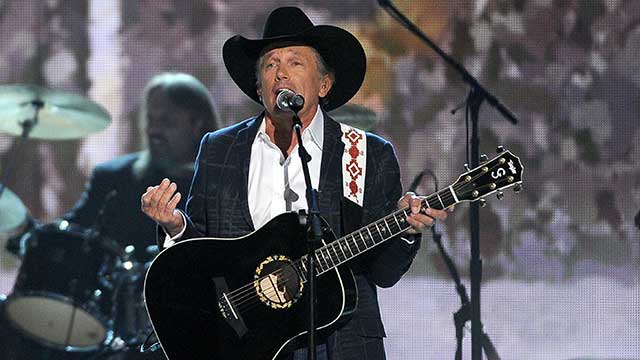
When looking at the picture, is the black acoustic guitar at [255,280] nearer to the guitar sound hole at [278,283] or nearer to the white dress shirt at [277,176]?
the guitar sound hole at [278,283]

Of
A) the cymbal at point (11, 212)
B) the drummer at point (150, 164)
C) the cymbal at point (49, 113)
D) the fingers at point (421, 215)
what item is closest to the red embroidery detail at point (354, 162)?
the fingers at point (421, 215)

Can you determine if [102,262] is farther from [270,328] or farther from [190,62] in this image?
[270,328]

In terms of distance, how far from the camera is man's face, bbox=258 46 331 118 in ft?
10.4

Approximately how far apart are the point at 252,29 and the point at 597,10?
1.94 m

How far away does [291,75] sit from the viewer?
3.19 meters

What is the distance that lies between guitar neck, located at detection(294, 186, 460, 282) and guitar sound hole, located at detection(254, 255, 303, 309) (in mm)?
35

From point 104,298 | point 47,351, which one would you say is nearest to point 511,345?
point 104,298

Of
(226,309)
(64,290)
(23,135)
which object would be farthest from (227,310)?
(23,135)

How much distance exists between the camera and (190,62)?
5.06 metres

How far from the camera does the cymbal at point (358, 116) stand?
4.90m

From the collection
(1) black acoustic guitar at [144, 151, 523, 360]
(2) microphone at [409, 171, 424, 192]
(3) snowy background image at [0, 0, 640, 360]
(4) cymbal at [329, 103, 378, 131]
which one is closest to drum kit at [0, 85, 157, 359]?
(3) snowy background image at [0, 0, 640, 360]

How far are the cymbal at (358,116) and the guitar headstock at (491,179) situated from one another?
76.5 inches

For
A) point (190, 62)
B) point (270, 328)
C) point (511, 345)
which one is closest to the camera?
point (270, 328)

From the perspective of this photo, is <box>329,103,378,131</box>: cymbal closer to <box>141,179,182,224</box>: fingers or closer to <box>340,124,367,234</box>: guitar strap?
<box>340,124,367,234</box>: guitar strap
